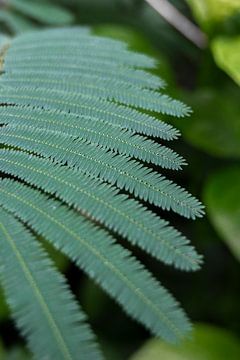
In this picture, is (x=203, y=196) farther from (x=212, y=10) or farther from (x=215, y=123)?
(x=212, y=10)

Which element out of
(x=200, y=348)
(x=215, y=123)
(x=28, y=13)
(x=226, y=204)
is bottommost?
(x=200, y=348)

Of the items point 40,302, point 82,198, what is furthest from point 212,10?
point 40,302

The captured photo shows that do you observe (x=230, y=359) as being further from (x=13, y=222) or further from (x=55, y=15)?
(x=55, y=15)

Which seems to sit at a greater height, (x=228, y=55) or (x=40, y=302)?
(x=228, y=55)

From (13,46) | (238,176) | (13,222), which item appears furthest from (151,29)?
(13,222)

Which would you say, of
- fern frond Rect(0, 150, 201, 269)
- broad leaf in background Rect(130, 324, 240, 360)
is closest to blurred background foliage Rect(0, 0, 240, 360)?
broad leaf in background Rect(130, 324, 240, 360)

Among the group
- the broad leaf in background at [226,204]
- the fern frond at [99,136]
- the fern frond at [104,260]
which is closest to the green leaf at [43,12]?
the broad leaf in background at [226,204]

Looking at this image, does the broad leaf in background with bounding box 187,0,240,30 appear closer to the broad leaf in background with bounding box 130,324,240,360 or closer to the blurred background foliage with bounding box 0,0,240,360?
the blurred background foliage with bounding box 0,0,240,360
